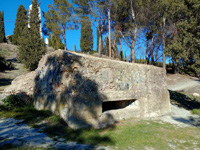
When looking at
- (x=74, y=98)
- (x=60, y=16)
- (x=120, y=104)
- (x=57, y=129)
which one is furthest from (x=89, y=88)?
(x=60, y=16)

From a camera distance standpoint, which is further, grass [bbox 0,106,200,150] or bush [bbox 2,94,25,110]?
bush [bbox 2,94,25,110]

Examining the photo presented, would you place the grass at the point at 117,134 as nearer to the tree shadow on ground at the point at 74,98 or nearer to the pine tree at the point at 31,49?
the tree shadow on ground at the point at 74,98

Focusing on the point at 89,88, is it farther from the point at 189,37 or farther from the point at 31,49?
the point at 31,49

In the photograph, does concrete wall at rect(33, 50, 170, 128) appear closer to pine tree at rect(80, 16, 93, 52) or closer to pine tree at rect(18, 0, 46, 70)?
pine tree at rect(18, 0, 46, 70)

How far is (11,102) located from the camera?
5863 millimetres

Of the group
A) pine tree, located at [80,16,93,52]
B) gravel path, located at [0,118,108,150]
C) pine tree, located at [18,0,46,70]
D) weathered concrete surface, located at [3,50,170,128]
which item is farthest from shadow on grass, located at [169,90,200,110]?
pine tree, located at [80,16,93,52]

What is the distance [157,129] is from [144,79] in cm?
206

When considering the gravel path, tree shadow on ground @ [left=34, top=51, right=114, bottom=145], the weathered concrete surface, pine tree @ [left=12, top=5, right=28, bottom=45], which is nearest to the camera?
the gravel path

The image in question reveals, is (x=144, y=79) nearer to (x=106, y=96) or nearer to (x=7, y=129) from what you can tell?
(x=106, y=96)

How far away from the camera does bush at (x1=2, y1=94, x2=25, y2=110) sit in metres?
5.79

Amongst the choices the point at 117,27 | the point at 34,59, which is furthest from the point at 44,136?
the point at 117,27

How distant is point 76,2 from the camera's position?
21641 millimetres

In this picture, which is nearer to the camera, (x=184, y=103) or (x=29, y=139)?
(x=29, y=139)

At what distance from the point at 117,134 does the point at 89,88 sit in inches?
58.0
